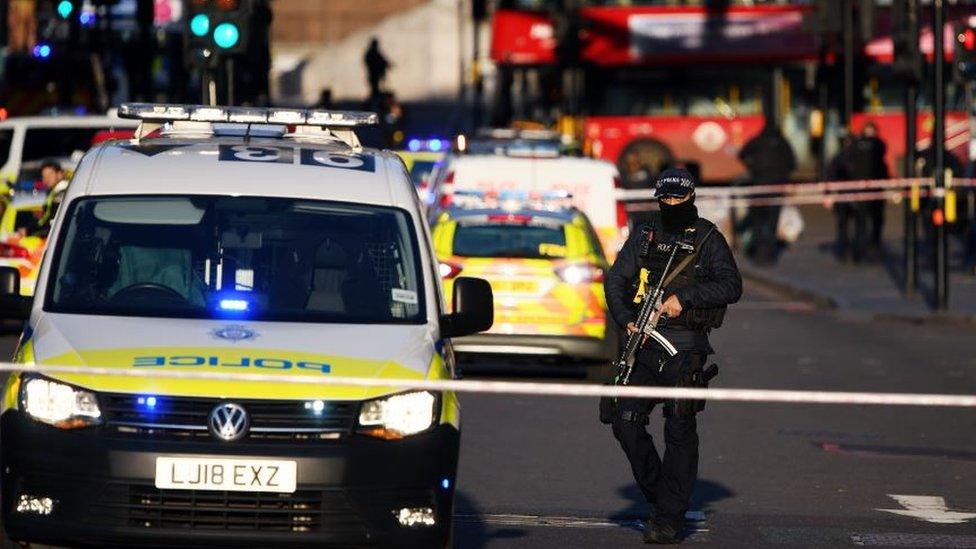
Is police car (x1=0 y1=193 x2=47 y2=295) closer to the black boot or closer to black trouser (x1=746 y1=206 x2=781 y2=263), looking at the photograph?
the black boot

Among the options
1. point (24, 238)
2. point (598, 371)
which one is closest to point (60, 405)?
point (598, 371)

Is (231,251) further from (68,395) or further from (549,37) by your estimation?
(549,37)

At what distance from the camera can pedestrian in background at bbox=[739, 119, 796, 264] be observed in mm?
32500

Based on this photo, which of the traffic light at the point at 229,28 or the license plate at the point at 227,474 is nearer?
the license plate at the point at 227,474

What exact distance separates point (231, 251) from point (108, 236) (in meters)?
0.51

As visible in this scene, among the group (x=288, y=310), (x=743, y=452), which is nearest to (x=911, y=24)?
(x=743, y=452)

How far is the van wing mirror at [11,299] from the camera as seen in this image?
30.3 ft

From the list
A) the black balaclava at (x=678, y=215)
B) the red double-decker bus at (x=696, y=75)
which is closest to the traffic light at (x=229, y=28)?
the black balaclava at (x=678, y=215)

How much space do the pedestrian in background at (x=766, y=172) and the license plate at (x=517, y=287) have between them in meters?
14.5

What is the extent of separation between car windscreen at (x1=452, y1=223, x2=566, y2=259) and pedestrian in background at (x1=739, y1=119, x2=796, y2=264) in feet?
45.0

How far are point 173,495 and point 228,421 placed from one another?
0.32 metres

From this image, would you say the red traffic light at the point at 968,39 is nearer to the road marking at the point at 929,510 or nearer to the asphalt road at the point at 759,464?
the asphalt road at the point at 759,464

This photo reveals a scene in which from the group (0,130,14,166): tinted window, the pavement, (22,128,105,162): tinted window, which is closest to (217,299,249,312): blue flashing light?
the pavement

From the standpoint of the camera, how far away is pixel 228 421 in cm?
827
